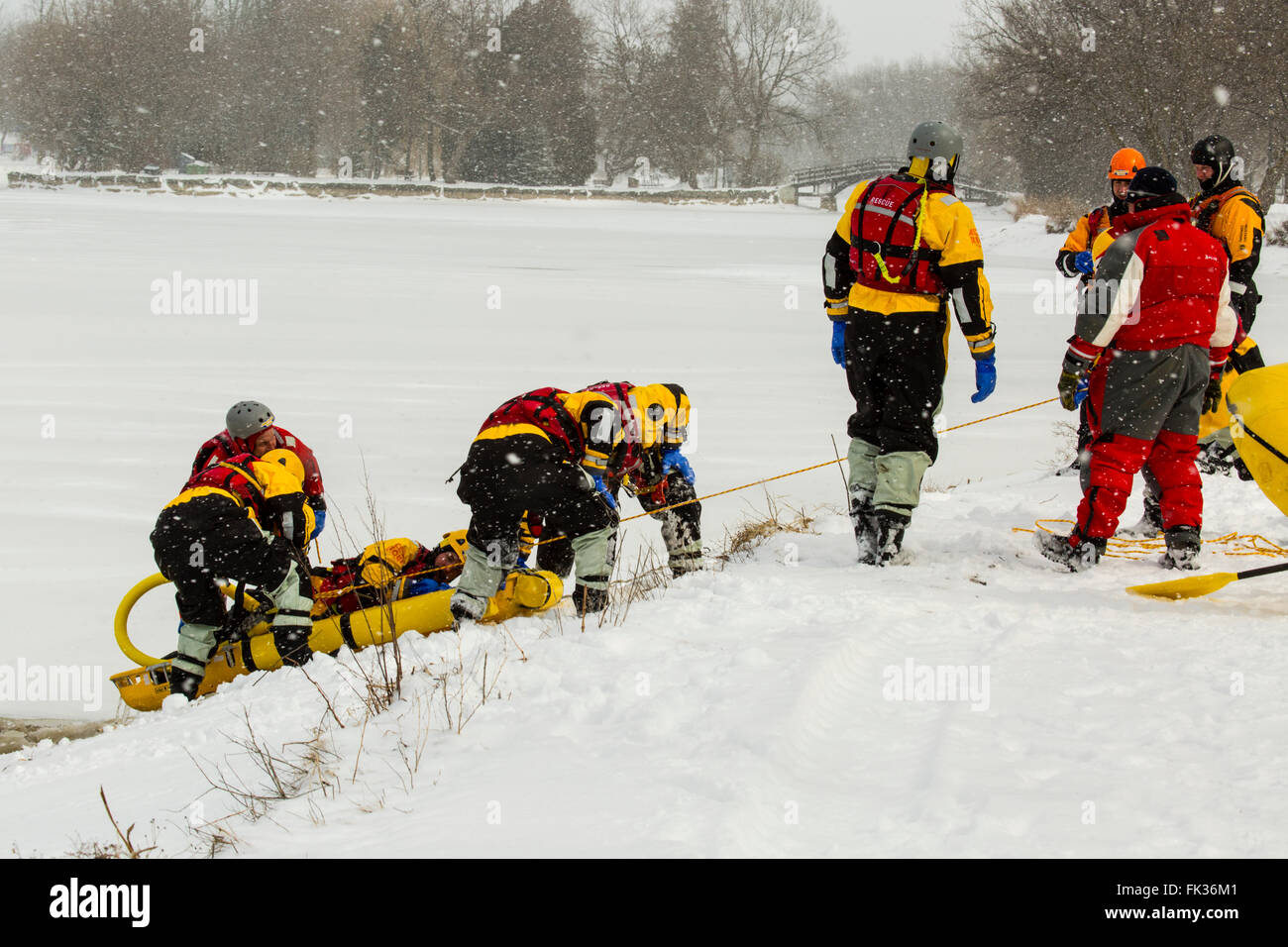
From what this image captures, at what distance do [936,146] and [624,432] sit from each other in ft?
6.11

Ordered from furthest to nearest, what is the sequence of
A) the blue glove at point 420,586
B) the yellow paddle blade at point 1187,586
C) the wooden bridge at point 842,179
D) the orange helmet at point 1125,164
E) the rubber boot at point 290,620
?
the wooden bridge at point 842,179 → the orange helmet at point 1125,164 → the blue glove at point 420,586 → the rubber boot at point 290,620 → the yellow paddle blade at point 1187,586

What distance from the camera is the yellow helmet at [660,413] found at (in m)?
5.02

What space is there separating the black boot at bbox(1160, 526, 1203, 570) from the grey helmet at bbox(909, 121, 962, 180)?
6.01 ft

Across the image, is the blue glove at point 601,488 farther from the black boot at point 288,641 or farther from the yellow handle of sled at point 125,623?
the yellow handle of sled at point 125,623

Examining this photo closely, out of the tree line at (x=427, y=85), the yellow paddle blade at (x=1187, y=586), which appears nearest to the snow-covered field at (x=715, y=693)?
the yellow paddle blade at (x=1187, y=586)

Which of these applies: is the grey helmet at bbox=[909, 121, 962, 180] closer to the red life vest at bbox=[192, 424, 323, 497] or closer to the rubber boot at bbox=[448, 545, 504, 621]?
the rubber boot at bbox=[448, 545, 504, 621]

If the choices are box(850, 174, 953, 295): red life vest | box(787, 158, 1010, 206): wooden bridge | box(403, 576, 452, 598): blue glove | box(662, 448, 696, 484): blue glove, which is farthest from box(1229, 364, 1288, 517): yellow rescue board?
box(787, 158, 1010, 206): wooden bridge

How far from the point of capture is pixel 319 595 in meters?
5.50

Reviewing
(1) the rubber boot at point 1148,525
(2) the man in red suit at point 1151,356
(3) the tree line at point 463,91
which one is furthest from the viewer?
(3) the tree line at point 463,91

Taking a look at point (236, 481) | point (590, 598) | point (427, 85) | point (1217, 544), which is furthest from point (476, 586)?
point (427, 85)

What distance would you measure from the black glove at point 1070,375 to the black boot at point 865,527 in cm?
97
